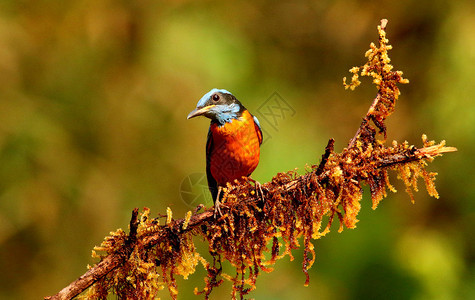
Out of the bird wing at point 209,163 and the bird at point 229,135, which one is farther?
the bird wing at point 209,163

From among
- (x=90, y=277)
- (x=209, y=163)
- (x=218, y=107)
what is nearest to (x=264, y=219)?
(x=90, y=277)

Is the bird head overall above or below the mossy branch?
above

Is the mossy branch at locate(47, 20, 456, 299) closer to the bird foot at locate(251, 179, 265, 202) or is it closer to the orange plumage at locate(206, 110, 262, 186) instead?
the bird foot at locate(251, 179, 265, 202)

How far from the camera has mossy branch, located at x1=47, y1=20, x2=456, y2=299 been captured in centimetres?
285

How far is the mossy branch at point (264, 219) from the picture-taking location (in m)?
Result: 2.85

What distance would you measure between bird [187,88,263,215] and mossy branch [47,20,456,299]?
1224 mm

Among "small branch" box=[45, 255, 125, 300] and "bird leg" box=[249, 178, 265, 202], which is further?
"bird leg" box=[249, 178, 265, 202]

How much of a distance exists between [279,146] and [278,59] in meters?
2.31

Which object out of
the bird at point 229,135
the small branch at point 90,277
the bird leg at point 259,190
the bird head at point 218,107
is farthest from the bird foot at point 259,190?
the bird head at point 218,107

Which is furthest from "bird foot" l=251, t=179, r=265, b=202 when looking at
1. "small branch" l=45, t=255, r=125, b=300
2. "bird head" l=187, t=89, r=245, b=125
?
"bird head" l=187, t=89, r=245, b=125

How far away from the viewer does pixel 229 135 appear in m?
4.34

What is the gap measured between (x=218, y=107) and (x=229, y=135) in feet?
0.84

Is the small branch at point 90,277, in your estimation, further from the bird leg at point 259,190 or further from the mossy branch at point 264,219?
the bird leg at point 259,190

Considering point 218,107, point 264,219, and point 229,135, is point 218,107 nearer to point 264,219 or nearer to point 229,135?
point 229,135
